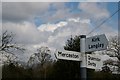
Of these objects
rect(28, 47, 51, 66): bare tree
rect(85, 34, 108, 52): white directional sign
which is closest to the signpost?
→ rect(85, 34, 108, 52): white directional sign

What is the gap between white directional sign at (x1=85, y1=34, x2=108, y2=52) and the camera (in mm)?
7103

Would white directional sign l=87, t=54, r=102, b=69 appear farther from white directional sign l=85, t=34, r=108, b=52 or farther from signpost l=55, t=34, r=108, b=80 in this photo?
white directional sign l=85, t=34, r=108, b=52

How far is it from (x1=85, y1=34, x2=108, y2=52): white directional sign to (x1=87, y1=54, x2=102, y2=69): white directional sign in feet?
0.66

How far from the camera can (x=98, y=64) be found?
746cm

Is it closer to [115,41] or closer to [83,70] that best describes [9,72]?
[115,41]

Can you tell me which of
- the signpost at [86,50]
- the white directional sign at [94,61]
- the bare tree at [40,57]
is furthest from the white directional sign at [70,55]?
the bare tree at [40,57]

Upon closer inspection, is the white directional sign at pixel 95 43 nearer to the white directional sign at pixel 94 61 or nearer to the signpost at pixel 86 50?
the signpost at pixel 86 50

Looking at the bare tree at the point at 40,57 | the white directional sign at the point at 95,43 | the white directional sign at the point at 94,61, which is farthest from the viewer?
the bare tree at the point at 40,57

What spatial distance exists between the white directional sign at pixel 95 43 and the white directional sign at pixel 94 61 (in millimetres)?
202

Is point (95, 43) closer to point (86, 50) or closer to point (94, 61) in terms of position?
point (86, 50)

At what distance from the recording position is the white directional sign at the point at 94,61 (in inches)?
287

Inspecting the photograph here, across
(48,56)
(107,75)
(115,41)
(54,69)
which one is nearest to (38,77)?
(54,69)

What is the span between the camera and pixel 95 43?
7227mm

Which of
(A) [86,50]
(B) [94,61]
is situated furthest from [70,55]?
(B) [94,61]
